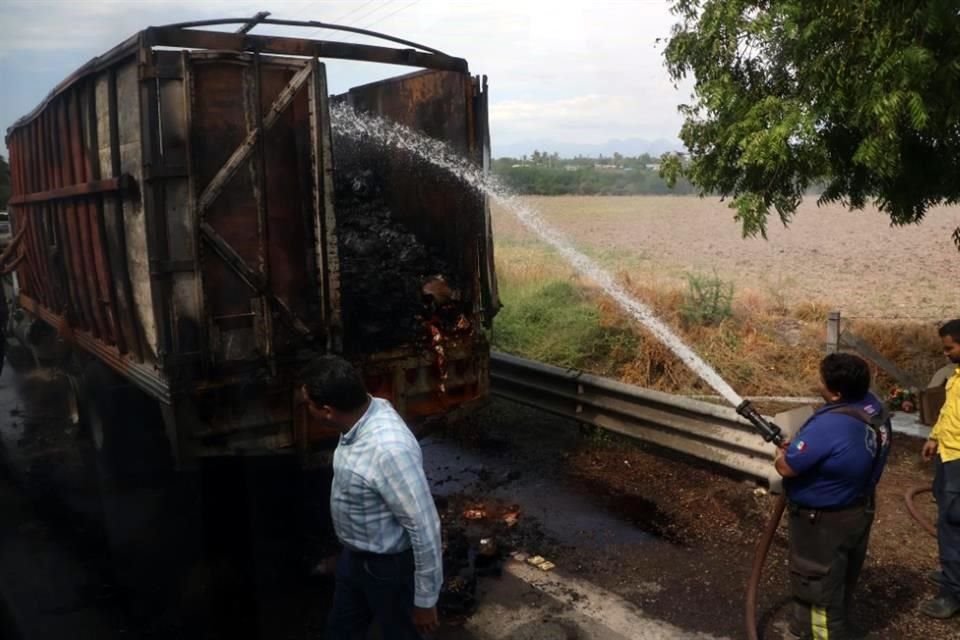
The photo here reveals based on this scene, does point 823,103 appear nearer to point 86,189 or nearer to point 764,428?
point 764,428

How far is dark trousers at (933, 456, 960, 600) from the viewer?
3836mm

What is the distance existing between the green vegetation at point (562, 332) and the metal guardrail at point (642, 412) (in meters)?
1.17

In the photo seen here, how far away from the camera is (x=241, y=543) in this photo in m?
4.99

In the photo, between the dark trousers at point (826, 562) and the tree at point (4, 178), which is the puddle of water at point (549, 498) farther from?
the tree at point (4, 178)

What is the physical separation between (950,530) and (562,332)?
511cm

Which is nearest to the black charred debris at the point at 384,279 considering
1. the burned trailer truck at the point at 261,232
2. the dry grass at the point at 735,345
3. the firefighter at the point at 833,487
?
the burned trailer truck at the point at 261,232

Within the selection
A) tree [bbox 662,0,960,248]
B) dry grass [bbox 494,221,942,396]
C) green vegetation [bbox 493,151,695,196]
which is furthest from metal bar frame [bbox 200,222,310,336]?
green vegetation [bbox 493,151,695,196]

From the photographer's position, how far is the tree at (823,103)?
4.72 metres

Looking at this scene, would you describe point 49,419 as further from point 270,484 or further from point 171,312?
point 171,312

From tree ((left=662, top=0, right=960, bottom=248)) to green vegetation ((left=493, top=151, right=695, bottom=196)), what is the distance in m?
48.2

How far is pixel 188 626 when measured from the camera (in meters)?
3.99

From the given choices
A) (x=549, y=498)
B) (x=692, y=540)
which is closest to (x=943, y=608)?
(x=692, y=540)

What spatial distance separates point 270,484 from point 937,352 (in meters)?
6.70

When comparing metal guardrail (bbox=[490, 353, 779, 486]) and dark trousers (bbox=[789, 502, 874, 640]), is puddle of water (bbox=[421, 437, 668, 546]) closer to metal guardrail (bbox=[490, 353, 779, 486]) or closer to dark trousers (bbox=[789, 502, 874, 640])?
metal guardrail (bbox=[490, 353, 779, 486])
